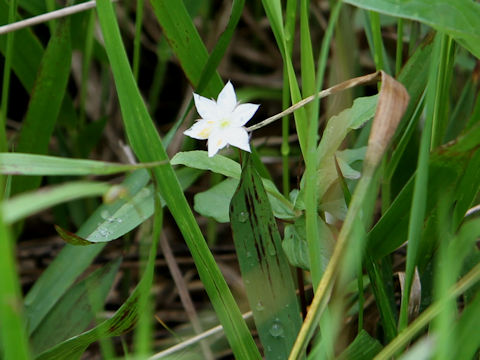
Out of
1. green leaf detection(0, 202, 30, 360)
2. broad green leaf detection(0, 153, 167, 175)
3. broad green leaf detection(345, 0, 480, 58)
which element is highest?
broad green leaf detection(345, 0, 480, 58)

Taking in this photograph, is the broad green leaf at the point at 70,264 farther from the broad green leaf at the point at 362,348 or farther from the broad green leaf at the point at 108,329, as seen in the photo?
the broad green leaf at the point at 362,348

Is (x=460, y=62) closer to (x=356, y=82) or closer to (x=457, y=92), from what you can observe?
(x=457, y=92)

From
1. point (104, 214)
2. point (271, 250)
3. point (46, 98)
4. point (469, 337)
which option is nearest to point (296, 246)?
point (271, 250)

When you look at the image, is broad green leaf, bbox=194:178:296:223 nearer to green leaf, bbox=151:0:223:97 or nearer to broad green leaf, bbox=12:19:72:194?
green leaf, bbox=151:0:223:97

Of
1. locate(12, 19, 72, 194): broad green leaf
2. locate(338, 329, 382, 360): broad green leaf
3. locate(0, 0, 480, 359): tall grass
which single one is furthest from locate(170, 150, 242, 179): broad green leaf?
locate(12, 19, 72, 194): broad green leaf

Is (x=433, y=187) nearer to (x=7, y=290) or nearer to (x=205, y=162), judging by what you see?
(x=205, y=162)

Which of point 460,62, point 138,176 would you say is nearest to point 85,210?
point 138,176

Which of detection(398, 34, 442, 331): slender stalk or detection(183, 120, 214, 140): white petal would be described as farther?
detection(183, 120, 214, 140): white petal
